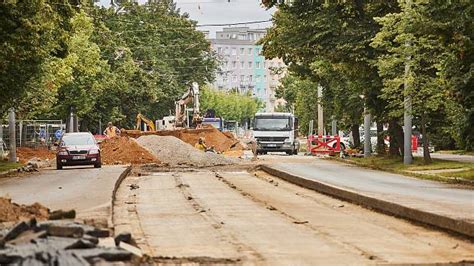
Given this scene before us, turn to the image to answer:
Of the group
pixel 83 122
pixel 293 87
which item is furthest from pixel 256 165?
pixel 293 87

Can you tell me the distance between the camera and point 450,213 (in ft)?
58.7

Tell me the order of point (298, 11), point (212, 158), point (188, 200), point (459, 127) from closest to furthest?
point (188, 200) → point (459, 127) → point (298, 11) → point (212, 158)

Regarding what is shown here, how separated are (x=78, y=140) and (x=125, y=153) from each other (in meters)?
8.58

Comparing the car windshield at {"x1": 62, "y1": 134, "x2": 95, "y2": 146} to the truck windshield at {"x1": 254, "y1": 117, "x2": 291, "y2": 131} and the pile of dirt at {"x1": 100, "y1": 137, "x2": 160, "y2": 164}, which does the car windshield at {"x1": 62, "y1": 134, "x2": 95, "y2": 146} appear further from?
the truck windshield at {"x1": 254, "y1": 117, "x2": 291, "y2": 131}

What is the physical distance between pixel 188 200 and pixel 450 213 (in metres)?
8.70

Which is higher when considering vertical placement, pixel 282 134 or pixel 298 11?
pixel 298 11

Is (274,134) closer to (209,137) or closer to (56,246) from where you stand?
(209,137)

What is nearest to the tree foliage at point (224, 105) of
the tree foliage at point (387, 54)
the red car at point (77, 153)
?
the tree foliage at point (387, 54)

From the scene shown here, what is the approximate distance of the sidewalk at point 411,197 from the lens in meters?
17.2

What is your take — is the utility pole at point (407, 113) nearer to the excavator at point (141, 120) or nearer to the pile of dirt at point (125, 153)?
the pile of dirt at point (125, 153)

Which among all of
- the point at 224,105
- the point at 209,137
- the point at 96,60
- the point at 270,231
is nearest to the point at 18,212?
the point at 270,231

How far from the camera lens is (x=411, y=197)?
911 inches

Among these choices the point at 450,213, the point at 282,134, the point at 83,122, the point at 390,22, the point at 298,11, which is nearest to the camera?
the point at 450,213

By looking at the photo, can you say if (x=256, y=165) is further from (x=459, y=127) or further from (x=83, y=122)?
(x=83, y=122)
